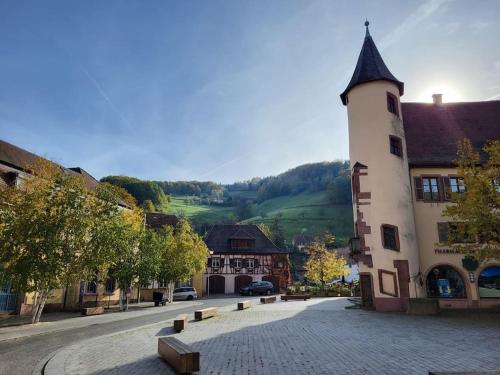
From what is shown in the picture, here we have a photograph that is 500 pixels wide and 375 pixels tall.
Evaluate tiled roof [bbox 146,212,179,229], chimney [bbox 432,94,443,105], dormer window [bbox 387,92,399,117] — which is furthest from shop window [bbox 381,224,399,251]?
tiled roof [bbox 146,212,179,229]

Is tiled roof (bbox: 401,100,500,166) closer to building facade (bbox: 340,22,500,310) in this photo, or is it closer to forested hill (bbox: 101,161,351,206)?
building facade (bbox: 340,22,500,310)

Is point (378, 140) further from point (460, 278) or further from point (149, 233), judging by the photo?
point (149, 233)

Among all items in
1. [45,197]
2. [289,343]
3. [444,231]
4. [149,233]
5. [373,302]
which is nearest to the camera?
[289,343]

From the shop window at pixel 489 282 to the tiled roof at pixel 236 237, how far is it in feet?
103

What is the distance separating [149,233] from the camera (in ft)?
96.9

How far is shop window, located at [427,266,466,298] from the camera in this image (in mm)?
23000

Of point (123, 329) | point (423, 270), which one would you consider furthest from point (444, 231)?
point (123, 329)

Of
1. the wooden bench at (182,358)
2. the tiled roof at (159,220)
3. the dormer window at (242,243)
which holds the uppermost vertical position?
the tiled roof at (159,220)

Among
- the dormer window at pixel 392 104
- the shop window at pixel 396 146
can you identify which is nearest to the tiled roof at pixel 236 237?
the shop window at pixel 396 146

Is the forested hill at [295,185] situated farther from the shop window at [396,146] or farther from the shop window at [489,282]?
the shop window at [489,282]

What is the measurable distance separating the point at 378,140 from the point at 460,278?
10324mm

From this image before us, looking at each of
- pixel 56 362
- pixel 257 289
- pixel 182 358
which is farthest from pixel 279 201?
pixel 182 358

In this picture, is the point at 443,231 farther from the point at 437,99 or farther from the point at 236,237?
the point at 236,237

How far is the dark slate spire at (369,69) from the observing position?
2581cm
